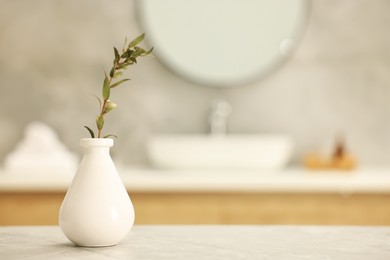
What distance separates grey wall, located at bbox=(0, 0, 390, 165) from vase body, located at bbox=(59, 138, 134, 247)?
1.96 m

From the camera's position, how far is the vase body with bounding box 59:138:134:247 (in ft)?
2.85

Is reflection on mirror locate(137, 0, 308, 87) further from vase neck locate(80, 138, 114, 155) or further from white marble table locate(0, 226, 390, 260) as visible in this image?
vase neck locate(80, 138, 114, 155)

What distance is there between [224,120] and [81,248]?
78.6 inches

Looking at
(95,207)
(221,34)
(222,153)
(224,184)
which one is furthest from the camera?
(221,34)

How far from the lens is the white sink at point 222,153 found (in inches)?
92.4

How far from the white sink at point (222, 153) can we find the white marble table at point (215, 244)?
1.23 meters

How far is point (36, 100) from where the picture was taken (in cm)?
287

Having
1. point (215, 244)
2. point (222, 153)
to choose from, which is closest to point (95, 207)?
point (215, 244)

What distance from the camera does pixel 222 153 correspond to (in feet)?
7.69

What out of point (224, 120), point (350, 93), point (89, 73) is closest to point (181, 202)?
point (224, 120)

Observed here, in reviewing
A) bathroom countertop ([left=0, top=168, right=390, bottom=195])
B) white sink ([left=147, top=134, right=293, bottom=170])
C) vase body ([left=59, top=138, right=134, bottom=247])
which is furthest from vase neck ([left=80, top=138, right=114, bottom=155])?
white sink ([left=147, top=134, right=293, bottom=170])

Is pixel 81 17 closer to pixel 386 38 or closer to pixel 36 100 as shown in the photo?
pixel 36 100

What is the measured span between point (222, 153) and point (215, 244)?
1420mm

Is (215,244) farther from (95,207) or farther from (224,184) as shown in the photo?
(224,184)
